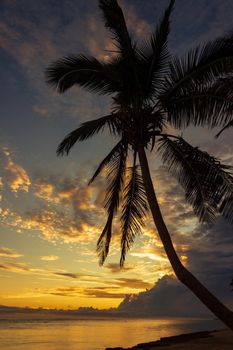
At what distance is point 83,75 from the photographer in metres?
10.4

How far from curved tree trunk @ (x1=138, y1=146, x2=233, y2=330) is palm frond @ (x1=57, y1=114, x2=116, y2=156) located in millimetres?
1328

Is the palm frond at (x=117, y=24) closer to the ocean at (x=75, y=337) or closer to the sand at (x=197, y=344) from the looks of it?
the sand at (x=197, y=344)

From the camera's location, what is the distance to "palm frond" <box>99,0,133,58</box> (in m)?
9.98

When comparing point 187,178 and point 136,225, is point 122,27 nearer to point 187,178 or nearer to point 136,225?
point 187,178

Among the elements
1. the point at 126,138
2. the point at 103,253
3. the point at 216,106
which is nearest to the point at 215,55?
the point at 216,106

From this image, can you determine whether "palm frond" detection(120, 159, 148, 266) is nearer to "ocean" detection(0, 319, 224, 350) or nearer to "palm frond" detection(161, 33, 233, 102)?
"palm frond" detection(161, 33, 233, 102)

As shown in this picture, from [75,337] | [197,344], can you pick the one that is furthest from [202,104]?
[75,337]

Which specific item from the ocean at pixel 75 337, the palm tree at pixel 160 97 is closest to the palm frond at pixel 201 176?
the palm tree at pixel 160 97

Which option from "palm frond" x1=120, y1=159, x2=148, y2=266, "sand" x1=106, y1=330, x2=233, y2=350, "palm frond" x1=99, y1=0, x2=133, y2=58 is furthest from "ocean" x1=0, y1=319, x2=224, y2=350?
"palm frond" x1=99, y1=0, x2=133, y2=58

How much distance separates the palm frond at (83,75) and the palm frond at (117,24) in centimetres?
Result: 63

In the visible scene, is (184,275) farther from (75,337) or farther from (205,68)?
(75,337)

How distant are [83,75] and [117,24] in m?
1.47

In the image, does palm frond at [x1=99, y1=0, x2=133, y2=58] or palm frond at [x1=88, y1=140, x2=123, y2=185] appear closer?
palm frond at [x1=99, y1=0, x2=133, y2=58]

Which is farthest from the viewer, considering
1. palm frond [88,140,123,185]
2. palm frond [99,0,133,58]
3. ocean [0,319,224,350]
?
ocean [0,319,224,350]
